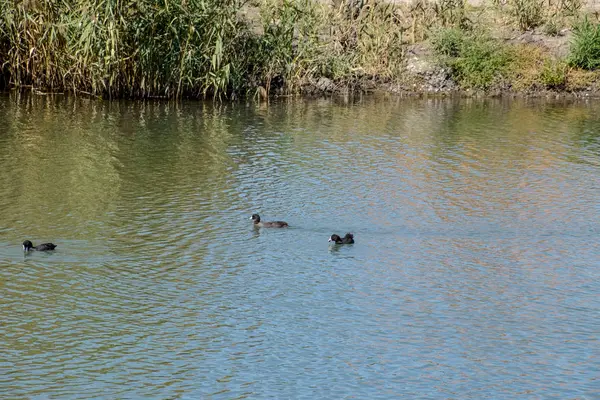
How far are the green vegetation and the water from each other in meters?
1.57

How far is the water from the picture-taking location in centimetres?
1027

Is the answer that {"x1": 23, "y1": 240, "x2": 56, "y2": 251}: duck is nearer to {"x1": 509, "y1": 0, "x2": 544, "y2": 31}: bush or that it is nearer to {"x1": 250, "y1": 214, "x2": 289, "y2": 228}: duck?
{"x1": 250, "y1": 214, "x2": 289, "y2": 228}: duck

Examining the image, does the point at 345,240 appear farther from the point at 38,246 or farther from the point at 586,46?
the point at 586,46

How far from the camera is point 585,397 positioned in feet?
32.2

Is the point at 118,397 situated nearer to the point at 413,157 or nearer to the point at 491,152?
the point at 413,157

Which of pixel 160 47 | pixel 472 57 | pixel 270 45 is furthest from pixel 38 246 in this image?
pixel 472 57

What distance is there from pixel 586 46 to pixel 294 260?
16684 mm

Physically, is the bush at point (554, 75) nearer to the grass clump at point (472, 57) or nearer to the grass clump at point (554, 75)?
the grass clump at point (554, 75)

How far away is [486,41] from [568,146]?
310 inches

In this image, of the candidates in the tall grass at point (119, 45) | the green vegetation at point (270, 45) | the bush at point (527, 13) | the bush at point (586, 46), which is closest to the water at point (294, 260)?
the tall grass at point (119, 45)

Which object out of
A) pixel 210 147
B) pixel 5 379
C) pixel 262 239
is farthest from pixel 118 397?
pixel 210 147

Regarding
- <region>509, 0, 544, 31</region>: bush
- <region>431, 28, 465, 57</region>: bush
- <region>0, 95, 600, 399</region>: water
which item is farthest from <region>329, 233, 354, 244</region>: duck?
<region>509, 0, 544, 31</region>: bush

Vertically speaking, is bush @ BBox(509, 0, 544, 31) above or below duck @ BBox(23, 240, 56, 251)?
above

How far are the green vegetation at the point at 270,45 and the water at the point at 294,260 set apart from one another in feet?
5.16
